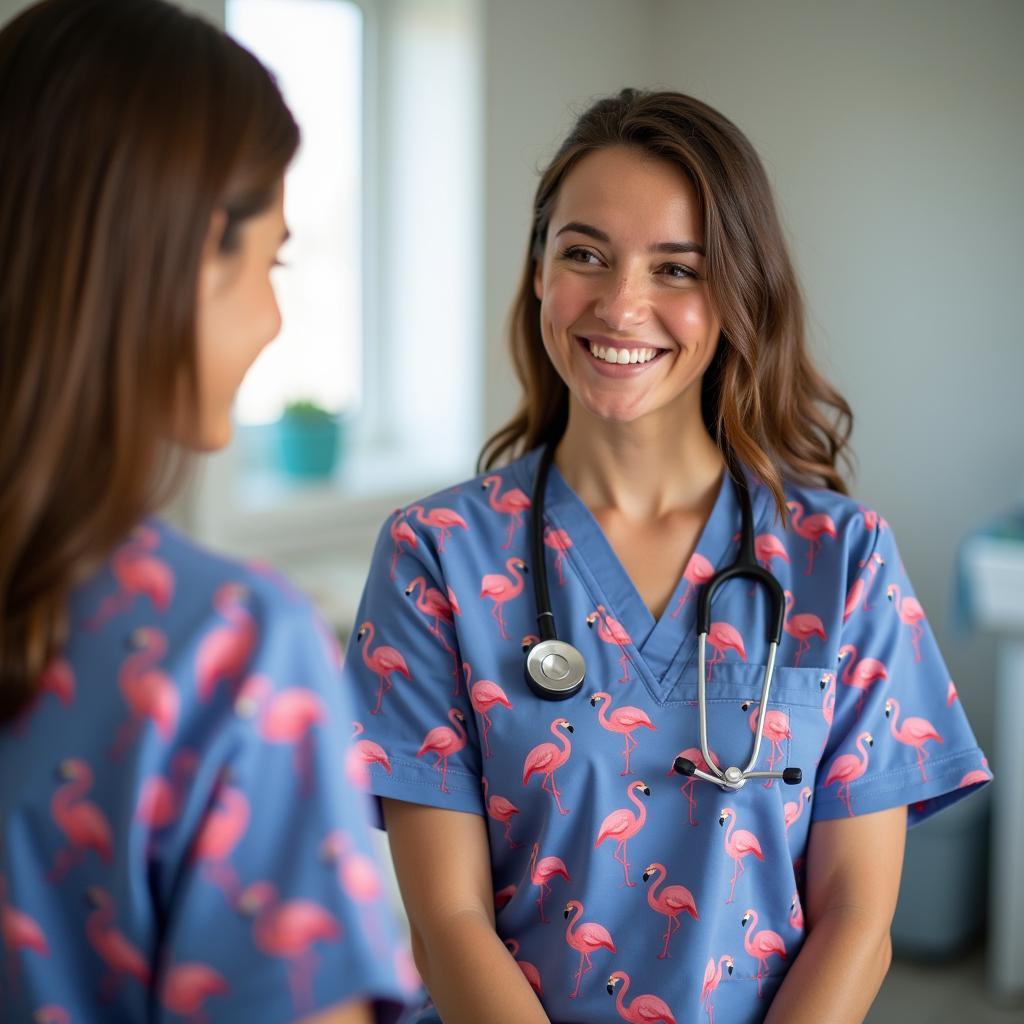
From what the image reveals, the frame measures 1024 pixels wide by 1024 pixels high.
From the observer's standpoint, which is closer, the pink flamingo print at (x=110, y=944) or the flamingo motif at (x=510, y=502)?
the pink flamingo print at (x=110, y=944)

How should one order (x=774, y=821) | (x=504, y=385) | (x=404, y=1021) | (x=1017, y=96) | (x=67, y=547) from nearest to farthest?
1. (x=67, y=547)
2. (x=774, y=821)
3. (x=404, y=1021)
4. (x=1017, y=96)
5. (x=504, y=385)

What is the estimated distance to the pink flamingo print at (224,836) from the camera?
68 centimetres

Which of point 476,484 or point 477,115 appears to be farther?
point 477,115

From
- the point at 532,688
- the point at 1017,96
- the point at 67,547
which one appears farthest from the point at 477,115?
the point at 67,547

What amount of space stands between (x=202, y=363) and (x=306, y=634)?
0.18 metres

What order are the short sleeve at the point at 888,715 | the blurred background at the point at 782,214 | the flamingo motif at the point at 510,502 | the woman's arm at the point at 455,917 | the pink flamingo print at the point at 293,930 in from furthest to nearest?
the blurred background at the point at 782,214 → the flamingo motif at the point at 510,502 → the short sleeve at the point at 888,715 → the woman's arm at the point at 455,917 → the pink flamingo print at the point at 293,930

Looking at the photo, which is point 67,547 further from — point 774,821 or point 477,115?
point 477,115

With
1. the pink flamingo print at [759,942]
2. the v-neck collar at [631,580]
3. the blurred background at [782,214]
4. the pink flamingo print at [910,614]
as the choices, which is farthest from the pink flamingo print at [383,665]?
the blurred background at [782,214]

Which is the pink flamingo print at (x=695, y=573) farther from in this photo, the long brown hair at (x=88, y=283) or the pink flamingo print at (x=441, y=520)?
the long brown hair at (x=88, y=283)

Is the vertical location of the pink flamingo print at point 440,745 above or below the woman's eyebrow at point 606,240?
below

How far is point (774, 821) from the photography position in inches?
48.8

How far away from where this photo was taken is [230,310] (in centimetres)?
77

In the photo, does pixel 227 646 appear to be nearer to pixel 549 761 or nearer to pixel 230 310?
pixel 230 310

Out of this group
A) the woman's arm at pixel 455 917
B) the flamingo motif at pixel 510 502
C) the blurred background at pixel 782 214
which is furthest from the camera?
the blurred background at pixel 782 214
